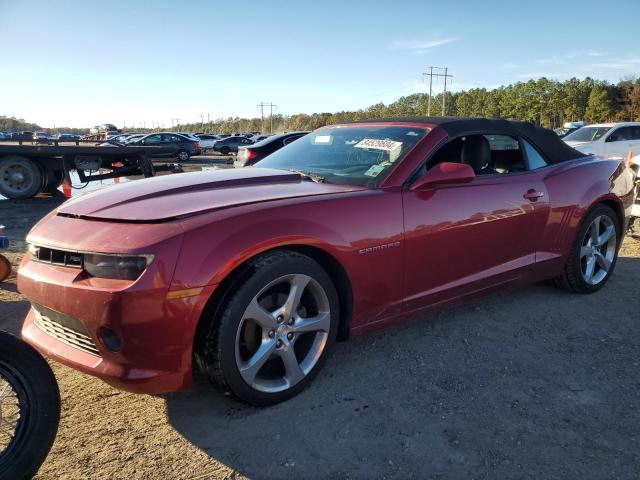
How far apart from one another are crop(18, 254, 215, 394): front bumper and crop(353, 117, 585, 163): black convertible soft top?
208 centimetres

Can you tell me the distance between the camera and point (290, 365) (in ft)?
8.16

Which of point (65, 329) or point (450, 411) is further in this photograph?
point (450, 411)

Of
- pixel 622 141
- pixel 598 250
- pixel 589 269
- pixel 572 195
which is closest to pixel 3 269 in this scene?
pixel 572 195

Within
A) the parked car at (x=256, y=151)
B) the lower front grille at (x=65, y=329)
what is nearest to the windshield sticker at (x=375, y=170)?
the lower front grille at (x=65, y=329)

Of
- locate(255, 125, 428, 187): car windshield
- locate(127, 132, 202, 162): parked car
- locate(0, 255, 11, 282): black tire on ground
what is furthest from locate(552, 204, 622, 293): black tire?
locate(127, 132, 202, 162): parked car

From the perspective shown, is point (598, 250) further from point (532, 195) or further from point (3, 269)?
point (3, 269)

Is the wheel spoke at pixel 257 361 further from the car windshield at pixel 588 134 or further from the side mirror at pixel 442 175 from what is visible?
the car windshield at pixel 588 134

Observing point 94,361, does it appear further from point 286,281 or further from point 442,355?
point 442,355

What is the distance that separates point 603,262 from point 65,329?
4208mm

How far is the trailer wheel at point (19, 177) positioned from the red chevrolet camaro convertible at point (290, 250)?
28.8ft

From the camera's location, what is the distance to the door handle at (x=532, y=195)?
11.4 ft

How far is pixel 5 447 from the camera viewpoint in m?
1.84

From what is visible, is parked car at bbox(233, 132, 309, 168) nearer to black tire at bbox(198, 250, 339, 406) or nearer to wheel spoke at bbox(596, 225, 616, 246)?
wheel spoke at bbox(596, 225, 616, 246)

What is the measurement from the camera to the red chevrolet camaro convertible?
2.08m
